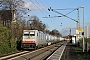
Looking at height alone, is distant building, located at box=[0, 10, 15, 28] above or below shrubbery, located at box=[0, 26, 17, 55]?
above

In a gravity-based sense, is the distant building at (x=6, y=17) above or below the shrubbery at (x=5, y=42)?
above

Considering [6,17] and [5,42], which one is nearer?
[5,42]

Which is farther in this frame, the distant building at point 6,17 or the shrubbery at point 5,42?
the distant building at point 6,17

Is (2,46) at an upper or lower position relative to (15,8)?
lower

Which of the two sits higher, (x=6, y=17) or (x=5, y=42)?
(x=6, y=17)

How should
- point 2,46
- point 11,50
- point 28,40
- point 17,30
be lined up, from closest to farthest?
point 2,46 < point 11,50 < point 28,40 < point 17,30

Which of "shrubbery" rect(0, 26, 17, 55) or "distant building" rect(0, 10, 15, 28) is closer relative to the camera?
"shrubbery" rect(0, 26, 17, 55)

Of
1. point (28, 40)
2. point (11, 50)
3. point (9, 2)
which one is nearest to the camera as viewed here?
point (11, 50)

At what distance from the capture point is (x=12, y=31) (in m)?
38.4

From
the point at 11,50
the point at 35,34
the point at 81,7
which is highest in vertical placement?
the point at 81,7

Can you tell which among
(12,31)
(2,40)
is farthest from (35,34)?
(2,40)

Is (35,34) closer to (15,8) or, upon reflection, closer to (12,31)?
(12,31)

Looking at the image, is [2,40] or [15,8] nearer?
[2,40]

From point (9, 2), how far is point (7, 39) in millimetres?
10681
